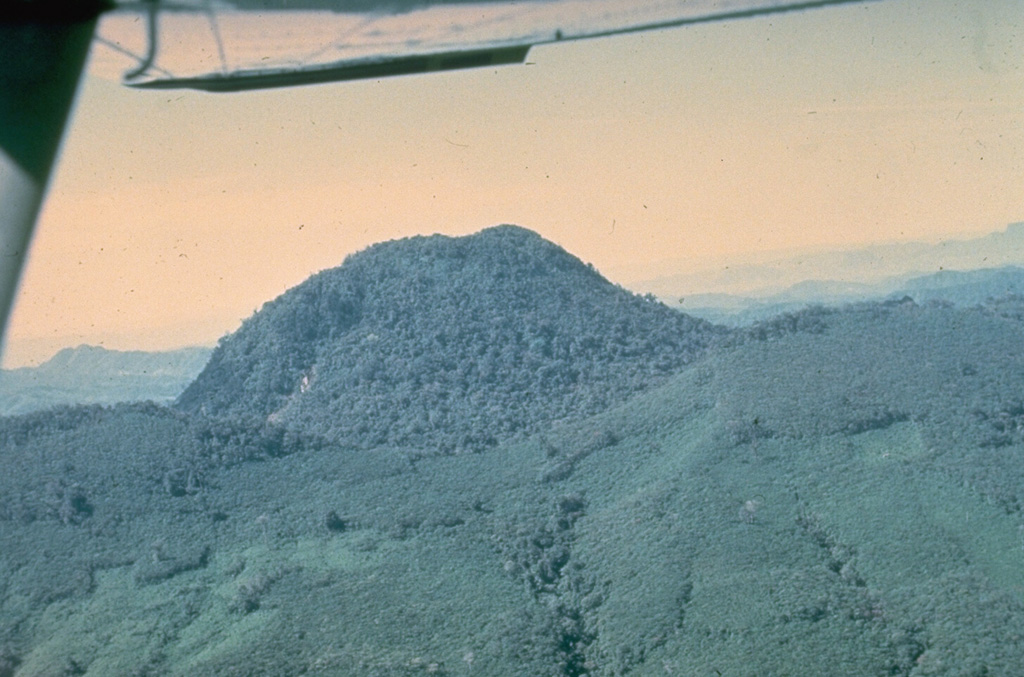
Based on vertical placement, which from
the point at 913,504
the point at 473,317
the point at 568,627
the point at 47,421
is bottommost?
the point at 568,627

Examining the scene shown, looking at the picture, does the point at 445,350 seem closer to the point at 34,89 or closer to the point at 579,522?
the point at 579,522

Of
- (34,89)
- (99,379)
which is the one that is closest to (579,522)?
(99,379)

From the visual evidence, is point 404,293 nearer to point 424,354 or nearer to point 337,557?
point 424,354

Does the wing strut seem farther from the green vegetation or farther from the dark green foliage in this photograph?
the dark green foliage

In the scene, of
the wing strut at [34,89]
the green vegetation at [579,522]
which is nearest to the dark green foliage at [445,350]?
the green vegetation at [579,522]

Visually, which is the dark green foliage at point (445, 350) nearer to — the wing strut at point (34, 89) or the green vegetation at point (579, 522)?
the green vegetation at point (579, 522)

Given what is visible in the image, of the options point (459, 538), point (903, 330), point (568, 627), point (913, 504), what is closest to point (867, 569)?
point (913, 504)
